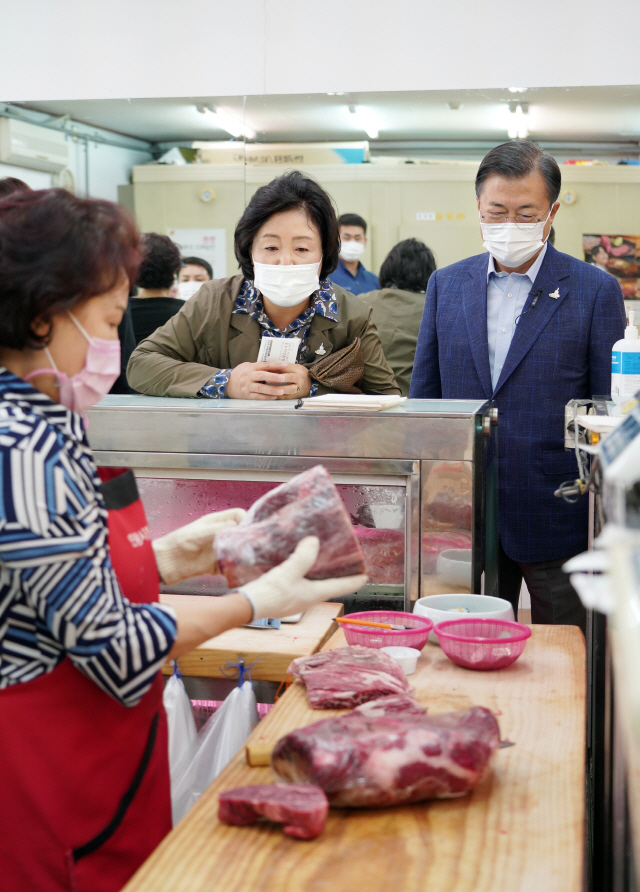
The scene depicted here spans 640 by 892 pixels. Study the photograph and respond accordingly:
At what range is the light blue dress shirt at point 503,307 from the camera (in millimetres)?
2674

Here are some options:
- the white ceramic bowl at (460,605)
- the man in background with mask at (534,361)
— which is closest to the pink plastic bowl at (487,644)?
the white ceramic bowl at (460,605)

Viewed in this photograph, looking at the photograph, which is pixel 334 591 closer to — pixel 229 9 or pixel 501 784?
pixel 501 784

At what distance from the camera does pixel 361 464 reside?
188cm

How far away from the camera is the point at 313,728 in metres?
1.20

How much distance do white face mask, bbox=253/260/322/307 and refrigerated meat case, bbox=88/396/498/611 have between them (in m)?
0.44

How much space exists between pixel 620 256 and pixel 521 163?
9.41 ft

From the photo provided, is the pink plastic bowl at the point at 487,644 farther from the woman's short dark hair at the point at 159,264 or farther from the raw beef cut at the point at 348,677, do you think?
the woman's short dark hair at the point at 159,264

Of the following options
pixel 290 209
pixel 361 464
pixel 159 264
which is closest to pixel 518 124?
pixel 159 264

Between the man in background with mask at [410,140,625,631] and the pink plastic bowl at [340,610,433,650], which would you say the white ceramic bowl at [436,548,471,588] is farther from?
the man in background with mask at [410,140,625,631]

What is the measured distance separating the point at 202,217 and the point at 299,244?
329cm

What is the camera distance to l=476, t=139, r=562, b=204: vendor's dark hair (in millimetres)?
2566

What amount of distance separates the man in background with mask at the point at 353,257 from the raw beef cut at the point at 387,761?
4.38 m

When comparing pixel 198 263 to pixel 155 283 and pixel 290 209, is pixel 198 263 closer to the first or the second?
pixel 155 283

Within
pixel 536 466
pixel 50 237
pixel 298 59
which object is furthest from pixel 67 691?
pixel 298 59
